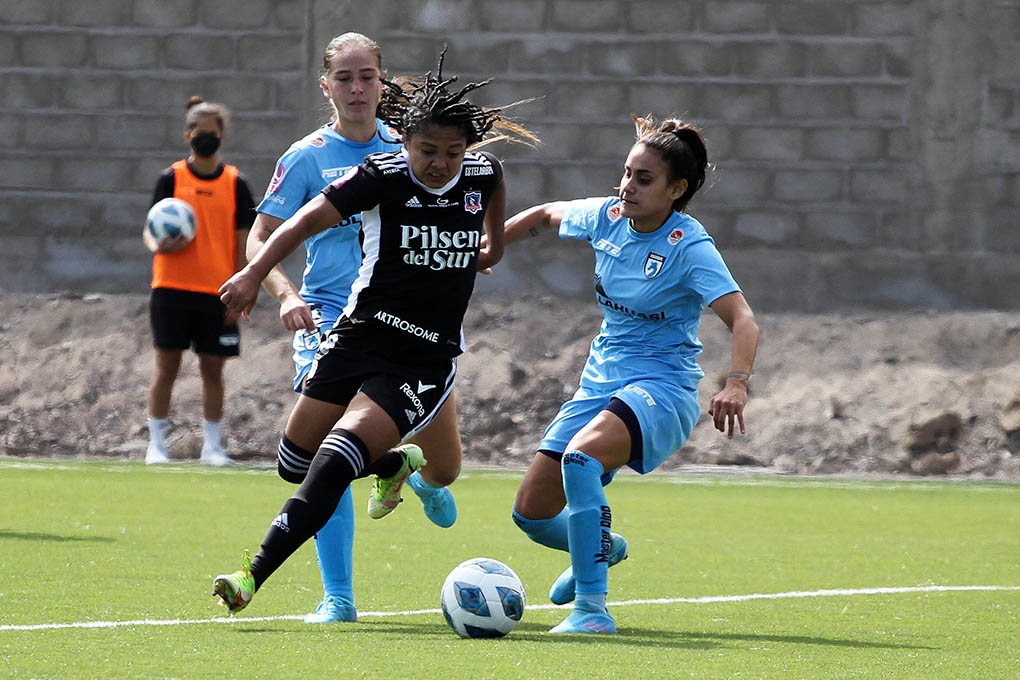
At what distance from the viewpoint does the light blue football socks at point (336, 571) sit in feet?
17.9

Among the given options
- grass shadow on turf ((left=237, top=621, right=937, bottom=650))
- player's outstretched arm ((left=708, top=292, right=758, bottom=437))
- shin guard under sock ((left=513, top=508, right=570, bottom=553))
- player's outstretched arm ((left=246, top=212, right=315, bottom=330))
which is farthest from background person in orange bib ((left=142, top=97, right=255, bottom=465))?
player's outstretched arm ((left=708, top=292, right=758, bottom=437))

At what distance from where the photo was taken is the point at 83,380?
1320cm

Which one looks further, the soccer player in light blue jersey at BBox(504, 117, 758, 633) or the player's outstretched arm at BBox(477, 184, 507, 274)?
the player's outstretched arm at BBox(477, 184, 507, 274)

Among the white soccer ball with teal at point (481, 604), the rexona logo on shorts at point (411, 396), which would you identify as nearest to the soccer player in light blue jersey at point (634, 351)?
the white soccer ball with teal at point (481, 604)

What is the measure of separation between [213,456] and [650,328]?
242 inches

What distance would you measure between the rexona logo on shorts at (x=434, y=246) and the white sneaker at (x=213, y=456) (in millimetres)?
6351

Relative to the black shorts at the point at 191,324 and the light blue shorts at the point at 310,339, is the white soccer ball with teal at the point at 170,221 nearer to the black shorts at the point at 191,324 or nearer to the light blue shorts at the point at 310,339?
the black shorts at the point at 191,324

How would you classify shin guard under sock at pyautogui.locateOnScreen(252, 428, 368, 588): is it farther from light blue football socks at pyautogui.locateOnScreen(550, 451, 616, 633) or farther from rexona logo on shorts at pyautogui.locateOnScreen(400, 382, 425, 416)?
light blue football socks at pyautogui.locateOnScreen(550, 451, 616, 633)

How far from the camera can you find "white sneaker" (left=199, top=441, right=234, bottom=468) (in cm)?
1136

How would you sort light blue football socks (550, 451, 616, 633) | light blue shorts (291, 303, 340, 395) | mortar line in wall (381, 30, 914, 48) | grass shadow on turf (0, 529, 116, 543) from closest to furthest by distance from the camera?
1. light blue football socks (550, 451, 616, 633)
2. light blue shorts (291, 303, 340, 395)
3. grass shadow on turf (0, 529, 116, 543)
4. mortar line in wall (381, 30, 914, 48)

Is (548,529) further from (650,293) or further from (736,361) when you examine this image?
(736,361)

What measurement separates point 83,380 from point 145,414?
0.78 meters

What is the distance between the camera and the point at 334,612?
5.44 meters

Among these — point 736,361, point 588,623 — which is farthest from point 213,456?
point 736,361
